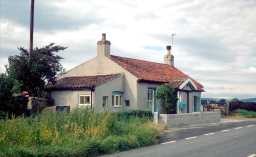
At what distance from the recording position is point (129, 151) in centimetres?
1698

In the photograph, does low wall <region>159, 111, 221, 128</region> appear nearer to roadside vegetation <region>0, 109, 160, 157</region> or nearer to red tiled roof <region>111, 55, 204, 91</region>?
red tiled roof <region>111, 55, 204, 91</region>

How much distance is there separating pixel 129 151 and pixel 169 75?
109 ft

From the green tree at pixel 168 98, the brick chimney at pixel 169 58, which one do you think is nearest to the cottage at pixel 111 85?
the green tree at pixel 168 98

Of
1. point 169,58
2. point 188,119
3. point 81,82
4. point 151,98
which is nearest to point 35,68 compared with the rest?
point 81,82

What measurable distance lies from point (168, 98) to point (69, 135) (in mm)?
21510

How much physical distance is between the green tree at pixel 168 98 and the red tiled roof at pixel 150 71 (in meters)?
3.97

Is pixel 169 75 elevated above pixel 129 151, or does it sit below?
above

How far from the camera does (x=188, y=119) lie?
36.2 meters

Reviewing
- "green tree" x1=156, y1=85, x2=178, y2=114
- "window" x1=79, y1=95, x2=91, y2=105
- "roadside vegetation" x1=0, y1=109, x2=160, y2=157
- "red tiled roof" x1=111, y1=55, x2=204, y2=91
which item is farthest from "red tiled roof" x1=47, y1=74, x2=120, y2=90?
"roadside vegetation" x1=0, y1=109, x2=160, y2=157

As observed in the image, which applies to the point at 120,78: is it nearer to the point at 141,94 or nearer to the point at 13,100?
the point at 141,94

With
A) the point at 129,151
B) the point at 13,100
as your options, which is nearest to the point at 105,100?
the point at 13,100

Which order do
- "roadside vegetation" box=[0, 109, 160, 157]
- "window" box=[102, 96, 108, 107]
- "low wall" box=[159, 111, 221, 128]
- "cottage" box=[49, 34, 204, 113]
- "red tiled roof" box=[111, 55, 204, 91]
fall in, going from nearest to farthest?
"roadside vegetation" box=[0, 109, 160, 157] → "low wall" box=[159, 111, 221, 128] → "window" box=[102, 96, 108, 107] → "cottage" box=[49, 34, 204, 113] → "red tiled roof" box=[111, 55, 204, 91]

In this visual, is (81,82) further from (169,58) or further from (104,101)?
(169,58)

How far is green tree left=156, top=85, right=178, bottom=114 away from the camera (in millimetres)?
38281
